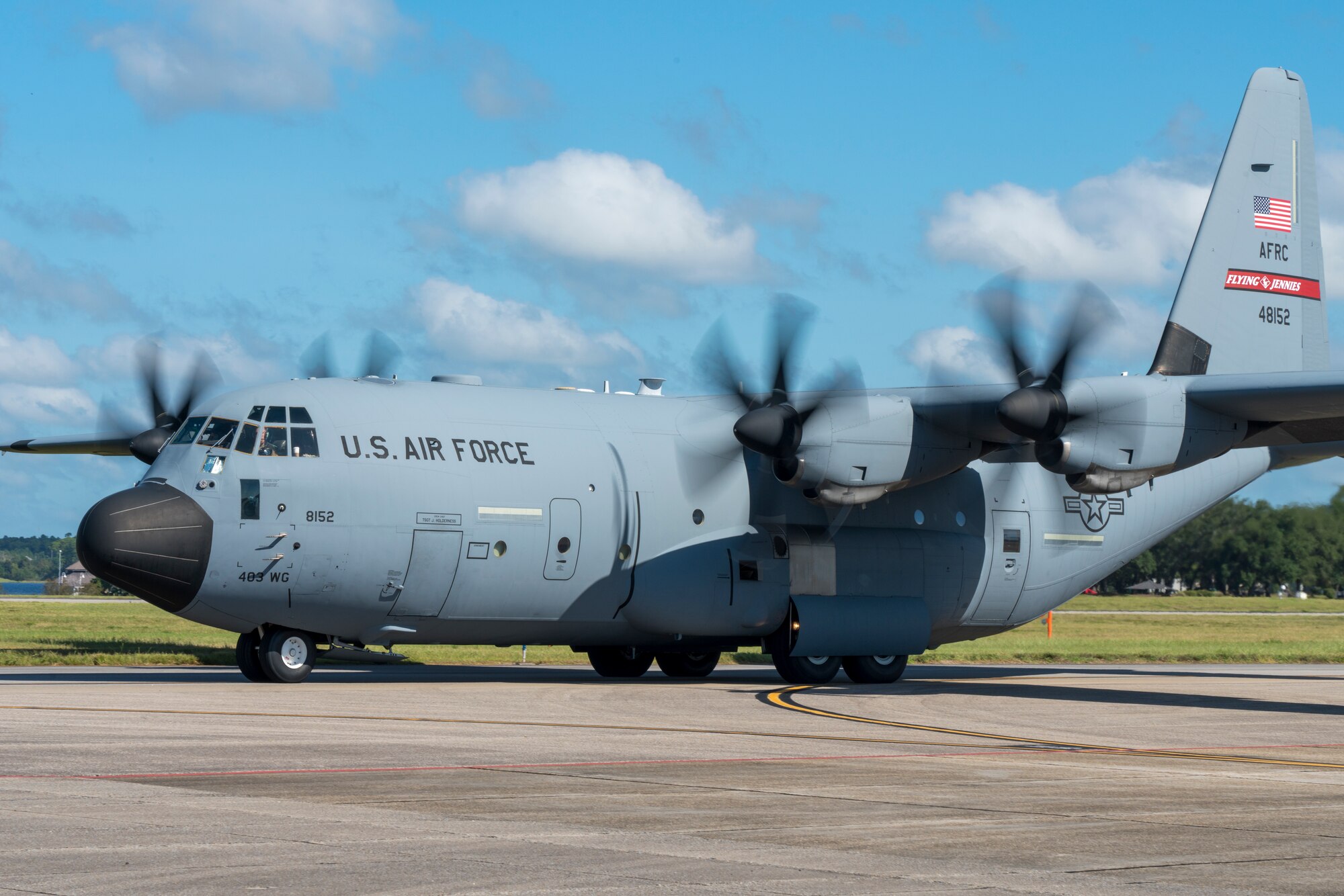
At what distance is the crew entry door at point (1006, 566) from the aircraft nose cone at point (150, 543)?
14038 millimetres

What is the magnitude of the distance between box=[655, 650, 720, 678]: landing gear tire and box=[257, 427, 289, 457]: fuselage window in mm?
8874

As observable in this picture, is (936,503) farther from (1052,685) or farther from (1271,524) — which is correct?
(1271,524)

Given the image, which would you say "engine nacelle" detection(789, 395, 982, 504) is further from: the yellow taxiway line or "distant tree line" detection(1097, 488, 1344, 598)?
"distant tree line" detection(1097, 488, 1344, 598)

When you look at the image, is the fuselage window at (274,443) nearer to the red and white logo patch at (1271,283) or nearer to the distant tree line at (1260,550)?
the red and white logo patch at (1271,283)

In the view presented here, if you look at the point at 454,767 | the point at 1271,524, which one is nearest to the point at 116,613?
the point at 1271,524

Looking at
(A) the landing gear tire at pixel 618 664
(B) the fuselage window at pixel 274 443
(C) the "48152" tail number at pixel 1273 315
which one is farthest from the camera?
(C) the "48152" tail number at pixel 1273 315

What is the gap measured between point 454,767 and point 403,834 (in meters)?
3.72

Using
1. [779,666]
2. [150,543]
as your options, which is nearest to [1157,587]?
[779,666]

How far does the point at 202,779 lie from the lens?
38.8 ft

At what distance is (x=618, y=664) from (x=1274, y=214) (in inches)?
637

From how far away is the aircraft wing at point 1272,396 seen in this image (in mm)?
22328

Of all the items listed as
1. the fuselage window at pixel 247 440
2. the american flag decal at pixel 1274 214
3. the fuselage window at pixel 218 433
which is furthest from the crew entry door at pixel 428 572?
the american flag decal at pixel 1274 214

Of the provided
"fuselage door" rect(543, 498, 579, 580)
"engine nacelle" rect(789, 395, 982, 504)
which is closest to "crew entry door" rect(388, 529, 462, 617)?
"fuselage door" rect(543, 498, 579, 580)

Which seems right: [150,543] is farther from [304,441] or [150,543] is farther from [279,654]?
[279,654]
